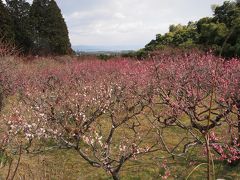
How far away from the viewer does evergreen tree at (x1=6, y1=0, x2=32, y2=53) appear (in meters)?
34.8

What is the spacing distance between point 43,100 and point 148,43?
21.3 metres

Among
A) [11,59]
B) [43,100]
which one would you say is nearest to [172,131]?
[43,100]

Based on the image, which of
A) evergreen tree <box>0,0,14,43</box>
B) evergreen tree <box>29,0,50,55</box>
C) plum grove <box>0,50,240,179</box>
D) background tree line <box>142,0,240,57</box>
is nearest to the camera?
plum grove <box>0,50,240,179</box>

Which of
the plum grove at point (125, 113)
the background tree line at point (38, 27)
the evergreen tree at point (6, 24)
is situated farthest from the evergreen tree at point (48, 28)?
the plum grove at point (125, 113)

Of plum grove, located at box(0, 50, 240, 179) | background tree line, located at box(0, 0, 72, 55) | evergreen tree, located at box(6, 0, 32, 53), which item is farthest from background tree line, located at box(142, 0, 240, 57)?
evergreen tree, located at box(6, 0, 32, 53)

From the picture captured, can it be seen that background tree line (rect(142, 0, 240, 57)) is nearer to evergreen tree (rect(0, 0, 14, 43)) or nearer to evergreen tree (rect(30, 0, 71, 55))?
evergreen tree (rect(30, 0, 71, 55))

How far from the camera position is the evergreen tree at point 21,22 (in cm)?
3484

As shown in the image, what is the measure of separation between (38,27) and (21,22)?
2344 mm

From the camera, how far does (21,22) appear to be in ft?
116

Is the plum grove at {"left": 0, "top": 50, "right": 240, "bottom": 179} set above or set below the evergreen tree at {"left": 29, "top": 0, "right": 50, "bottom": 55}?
below

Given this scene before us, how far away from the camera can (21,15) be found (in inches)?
1416

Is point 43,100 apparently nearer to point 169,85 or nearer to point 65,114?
A: point 65,114

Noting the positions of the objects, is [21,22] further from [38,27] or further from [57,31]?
[57,31]

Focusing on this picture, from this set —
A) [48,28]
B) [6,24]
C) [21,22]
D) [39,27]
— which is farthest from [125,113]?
[39,27]
